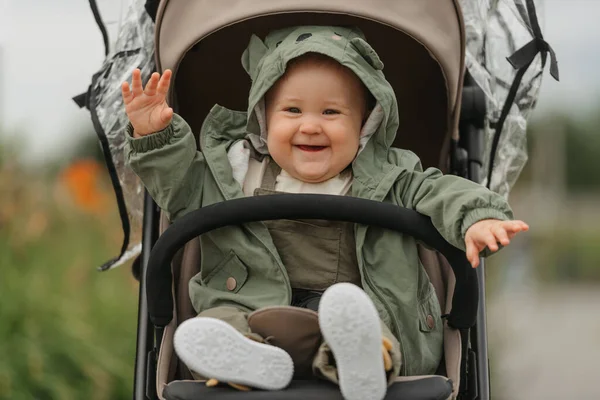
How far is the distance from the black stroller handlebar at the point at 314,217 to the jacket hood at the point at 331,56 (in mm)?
351

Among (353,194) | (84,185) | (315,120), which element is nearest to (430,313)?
(353,194)

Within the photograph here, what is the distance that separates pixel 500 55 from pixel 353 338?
58.0 inches

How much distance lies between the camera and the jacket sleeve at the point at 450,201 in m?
2.11

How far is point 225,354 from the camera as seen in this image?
74.2 inches

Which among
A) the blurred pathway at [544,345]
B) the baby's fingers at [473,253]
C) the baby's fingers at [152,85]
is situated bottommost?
the blurred pathway at [544,345]

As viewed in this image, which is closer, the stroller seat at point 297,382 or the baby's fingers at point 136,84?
the stroller seat at point 297,382

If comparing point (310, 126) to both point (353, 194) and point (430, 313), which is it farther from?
point (430, 313)

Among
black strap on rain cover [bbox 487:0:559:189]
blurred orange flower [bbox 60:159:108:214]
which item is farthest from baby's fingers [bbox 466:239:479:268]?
blurred orange flower [bbox 60:159:108:214]

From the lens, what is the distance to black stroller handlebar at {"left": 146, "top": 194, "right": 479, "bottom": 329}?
2145 millimetres

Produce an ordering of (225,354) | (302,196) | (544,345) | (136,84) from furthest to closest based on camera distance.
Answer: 1. (544,345)
2. (136,84)
3. (302,196)
4. (225,354)

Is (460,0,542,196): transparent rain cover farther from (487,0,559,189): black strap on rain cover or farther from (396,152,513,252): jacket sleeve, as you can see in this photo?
(396,152,513,252): jacket sleeve

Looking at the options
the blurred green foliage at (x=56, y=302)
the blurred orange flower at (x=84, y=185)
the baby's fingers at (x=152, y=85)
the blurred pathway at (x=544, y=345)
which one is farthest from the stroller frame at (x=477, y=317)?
the blurred orange flower at (x=84, y=185)

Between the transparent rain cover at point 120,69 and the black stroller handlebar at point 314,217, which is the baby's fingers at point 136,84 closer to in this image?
the black stroller handlebar at point 314,217

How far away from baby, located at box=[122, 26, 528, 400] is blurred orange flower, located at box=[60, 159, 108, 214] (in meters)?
2.07
